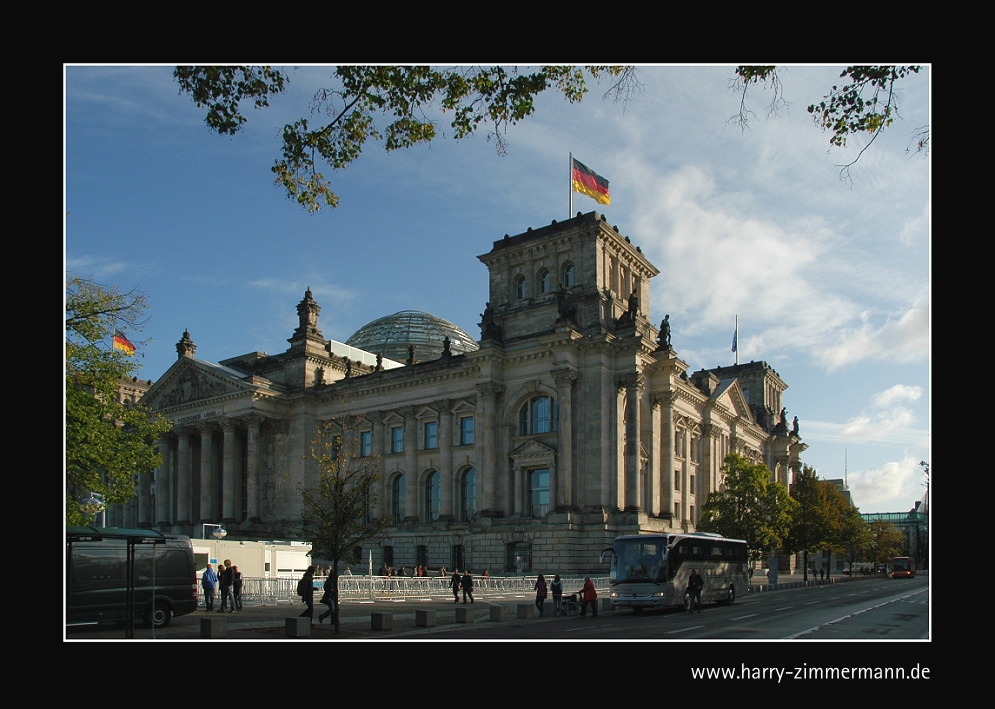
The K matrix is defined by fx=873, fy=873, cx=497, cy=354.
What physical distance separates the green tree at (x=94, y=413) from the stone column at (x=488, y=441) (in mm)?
27923

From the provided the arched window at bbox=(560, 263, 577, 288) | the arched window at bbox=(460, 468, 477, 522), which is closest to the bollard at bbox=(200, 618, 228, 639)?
the arched window at bbox=(460, 468, 477, 522)

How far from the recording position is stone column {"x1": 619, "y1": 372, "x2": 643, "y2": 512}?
181ft

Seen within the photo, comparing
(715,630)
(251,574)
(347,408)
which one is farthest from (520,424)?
(715,630)

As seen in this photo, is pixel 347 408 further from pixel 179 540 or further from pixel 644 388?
pixel 179 540

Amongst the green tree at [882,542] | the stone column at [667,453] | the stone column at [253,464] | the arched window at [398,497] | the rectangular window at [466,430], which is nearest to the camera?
the stone column at [667,453]

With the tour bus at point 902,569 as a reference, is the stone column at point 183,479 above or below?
above

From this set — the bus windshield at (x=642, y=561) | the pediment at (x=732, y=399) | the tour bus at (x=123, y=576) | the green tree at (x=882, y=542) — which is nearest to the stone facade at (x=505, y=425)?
the pediment at (x=732, y=399)

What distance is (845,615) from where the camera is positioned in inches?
1142

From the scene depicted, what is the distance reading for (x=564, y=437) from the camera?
179 feet

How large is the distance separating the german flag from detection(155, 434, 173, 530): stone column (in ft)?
142

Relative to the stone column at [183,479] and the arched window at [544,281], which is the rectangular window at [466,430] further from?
the stone column at [183,479]

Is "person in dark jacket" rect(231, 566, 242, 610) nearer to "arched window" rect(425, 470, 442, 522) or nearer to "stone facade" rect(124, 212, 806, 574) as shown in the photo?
"stone facade" rect(124, 212, 806, 574)

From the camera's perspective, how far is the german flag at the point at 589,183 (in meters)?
53.3
